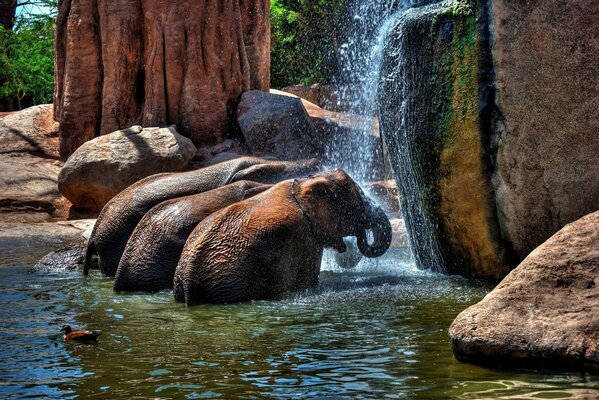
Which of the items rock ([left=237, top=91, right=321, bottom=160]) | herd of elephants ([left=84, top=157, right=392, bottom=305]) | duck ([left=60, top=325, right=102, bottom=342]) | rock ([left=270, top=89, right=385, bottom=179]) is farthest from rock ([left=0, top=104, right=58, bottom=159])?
duck ([left=60, top=325, right=102, bottom=342])

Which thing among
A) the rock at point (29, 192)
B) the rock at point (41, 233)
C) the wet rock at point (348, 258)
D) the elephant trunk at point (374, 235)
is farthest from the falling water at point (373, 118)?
the rock at point (29, 192)

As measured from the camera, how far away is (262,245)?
898 cm

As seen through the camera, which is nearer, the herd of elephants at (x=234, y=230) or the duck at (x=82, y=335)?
the duck at (x=82, y=335)

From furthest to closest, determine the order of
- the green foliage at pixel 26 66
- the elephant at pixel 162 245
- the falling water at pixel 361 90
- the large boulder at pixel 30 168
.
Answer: the green foliage at pixel 26 66 < the large boulder at pixel 30 168 < the falling water at pixel 361 90 < the elephant at pixel 162 245

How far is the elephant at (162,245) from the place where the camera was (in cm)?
1006

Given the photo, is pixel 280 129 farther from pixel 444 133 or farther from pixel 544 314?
pixel 544 314

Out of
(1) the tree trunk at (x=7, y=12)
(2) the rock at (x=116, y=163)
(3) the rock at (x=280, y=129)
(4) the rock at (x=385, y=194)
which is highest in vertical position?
(1) the tree trunk at (x=7, y=12)

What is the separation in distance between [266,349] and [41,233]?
9.93 metres

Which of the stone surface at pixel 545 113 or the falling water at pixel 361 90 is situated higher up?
the falling water at pixel 361 90

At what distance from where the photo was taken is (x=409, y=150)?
10391 mm

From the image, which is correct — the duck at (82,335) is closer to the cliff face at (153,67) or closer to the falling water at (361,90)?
the falling water at (361,90)

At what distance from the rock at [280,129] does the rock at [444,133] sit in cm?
735

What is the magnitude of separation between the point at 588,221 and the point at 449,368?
1649mm

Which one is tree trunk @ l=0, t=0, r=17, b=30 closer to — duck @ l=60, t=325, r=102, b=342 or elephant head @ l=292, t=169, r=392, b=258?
elephant head @ l=292, t=169, r=392, b=258
